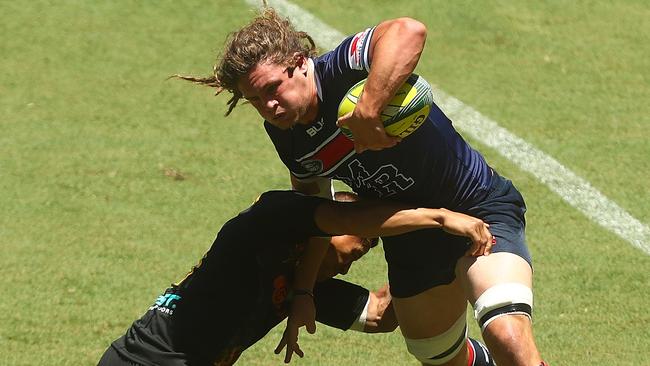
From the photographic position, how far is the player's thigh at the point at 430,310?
220 inches

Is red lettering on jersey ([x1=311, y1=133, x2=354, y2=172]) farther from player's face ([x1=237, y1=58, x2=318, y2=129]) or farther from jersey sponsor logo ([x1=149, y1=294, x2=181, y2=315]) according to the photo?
jersey sponsor logo ([x1=149, y1=294, x2=181, y2=315])

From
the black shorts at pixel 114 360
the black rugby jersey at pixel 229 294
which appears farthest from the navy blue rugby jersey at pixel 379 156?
the black shorts at pixel 114 360

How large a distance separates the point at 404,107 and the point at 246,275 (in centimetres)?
99

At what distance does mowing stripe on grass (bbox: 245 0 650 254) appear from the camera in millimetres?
7523

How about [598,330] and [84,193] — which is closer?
[598,330]

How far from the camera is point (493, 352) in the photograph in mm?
4906

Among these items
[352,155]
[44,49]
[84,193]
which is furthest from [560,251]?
[44,49]

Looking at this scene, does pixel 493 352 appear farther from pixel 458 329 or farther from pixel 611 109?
pixel 611 109

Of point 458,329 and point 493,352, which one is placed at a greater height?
point 493,352

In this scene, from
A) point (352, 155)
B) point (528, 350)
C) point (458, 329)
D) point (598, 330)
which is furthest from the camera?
point (598, 330)

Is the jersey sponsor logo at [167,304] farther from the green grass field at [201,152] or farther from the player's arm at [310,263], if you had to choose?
the green grass field at [201,152]

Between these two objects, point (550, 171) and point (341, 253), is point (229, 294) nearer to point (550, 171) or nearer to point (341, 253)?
point (341, 253)

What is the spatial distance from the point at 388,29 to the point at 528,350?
4.68ft

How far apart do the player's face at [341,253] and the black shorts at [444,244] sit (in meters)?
0.13
